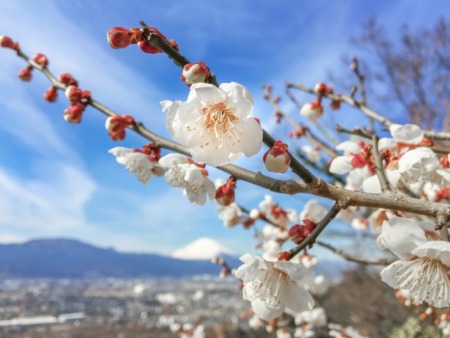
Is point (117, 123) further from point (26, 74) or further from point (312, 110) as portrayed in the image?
point (312, 110)

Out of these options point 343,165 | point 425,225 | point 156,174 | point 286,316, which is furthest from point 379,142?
point 286,316

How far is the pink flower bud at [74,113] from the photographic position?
1135 millimetres

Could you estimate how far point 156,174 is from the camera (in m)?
1.16

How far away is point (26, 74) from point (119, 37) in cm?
101

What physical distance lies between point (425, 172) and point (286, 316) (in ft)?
10.6

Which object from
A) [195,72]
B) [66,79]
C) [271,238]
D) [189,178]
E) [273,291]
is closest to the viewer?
[195,72]

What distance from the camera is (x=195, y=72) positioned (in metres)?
0.60

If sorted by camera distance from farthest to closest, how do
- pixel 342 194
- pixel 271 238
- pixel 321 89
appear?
pixel 271 238, pixel 321 89, pixel 342 194

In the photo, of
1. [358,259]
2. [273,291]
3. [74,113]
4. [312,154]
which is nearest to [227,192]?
[273,291]

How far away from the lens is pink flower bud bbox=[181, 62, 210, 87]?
0.60 m

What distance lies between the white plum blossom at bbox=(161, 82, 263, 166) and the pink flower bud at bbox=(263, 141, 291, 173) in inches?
1.4

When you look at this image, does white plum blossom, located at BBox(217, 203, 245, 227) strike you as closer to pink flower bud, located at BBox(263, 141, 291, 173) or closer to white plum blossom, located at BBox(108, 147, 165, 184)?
white plum blossom, located at BBox(108, 147, 165, 184)

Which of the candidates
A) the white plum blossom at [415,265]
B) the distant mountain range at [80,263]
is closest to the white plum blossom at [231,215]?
the white plum blossom at [415,265]

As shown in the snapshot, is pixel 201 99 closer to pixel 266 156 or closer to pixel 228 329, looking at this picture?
pixel 266 156
